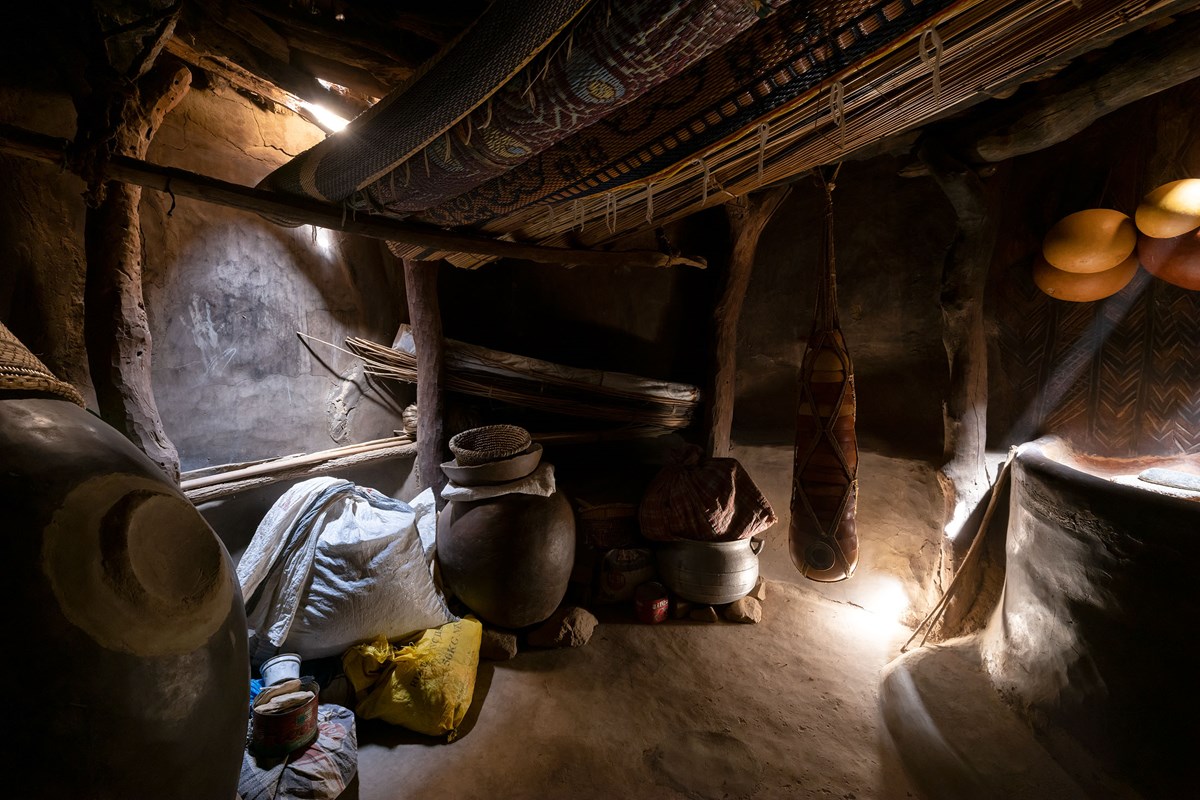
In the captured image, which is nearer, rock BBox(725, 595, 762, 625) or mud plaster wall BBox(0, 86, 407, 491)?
mud plaster wall BBox(0, 86, 407, 491)

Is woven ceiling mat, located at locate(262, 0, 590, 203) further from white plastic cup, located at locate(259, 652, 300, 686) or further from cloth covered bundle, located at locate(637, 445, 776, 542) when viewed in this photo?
cloth covered bundle, located at locate(637, 445, 776, 542)

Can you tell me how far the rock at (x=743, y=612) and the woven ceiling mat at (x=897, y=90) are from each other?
2553mm

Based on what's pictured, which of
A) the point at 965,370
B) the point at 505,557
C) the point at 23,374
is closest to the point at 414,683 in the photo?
the point at 505,557

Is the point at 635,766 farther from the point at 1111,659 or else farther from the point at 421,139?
the point at 421,139

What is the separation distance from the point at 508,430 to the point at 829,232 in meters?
2.26

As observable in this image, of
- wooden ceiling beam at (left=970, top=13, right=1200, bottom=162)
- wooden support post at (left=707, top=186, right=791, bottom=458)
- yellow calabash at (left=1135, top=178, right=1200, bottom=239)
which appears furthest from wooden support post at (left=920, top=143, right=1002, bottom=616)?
wooden support post at (left=707, top=186, right=791, bottom=458)

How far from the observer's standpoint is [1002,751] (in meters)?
1.63

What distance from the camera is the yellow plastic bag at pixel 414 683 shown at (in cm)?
218

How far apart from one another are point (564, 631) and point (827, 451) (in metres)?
2.05

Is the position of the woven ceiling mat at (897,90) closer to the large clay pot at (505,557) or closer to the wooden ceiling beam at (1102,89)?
the wooden ceiling beam at (1102,89)

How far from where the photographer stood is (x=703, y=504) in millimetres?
3053

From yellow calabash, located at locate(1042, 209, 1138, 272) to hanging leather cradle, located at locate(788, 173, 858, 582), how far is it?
4.87ft

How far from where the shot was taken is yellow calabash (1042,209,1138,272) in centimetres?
212

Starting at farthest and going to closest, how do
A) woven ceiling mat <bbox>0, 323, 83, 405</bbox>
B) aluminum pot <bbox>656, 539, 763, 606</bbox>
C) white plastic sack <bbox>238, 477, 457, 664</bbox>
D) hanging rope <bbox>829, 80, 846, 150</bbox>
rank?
aluminum pot <bbox>656, 539, 763, 606</bbox>, white plastic sack <bbox>238, 477, 457, 664</bbox>, hanging rope <bbox>829, 80, 846, 150</bbox>, woven ceiling mat <bbox>0, 323, 83, 405</bbox>
